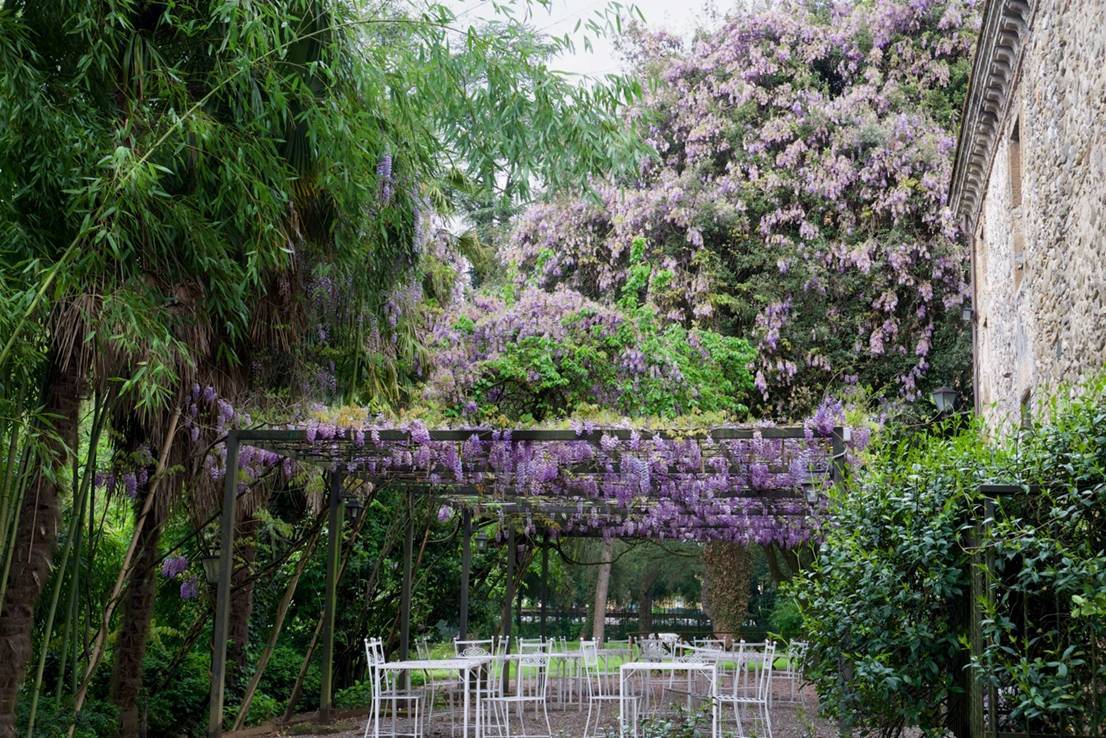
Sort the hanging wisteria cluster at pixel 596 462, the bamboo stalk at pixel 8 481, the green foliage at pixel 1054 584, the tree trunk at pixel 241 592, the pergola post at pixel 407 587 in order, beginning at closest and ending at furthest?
the green foliage at pixel 1054 584 → the bamboo stalk at pixel 8 481 → the hanging wisteria cluster at pixel 596 462 → the tree trunk at pixel 241 592 → the pergola post at pixel 407 587

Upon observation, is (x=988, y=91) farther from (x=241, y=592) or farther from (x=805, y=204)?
(x=241, y=592)

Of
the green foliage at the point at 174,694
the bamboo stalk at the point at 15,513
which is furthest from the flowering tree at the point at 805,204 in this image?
the bamboo stalk at the point at 15,513

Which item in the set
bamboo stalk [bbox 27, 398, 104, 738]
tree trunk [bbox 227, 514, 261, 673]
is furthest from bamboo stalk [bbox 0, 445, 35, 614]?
tree trunk [bbox 227, 514, 261, 673]

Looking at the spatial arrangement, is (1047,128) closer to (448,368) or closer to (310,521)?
(448,368)

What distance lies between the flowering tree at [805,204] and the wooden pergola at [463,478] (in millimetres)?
3988

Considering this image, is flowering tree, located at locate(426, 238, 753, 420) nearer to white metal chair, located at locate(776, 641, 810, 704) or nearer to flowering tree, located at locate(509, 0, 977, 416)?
white metal chair, located at locate(776, 641, 810, 704)

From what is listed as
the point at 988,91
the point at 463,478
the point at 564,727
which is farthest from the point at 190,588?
the point at 988,91

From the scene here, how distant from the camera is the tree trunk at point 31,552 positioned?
18.8ft

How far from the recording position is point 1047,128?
681cm

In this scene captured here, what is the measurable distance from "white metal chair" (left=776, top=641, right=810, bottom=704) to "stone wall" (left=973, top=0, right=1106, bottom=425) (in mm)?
1586

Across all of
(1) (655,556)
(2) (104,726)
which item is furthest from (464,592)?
(1) (655,556)

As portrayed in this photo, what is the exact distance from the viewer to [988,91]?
8656mm

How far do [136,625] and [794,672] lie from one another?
5.78 meters

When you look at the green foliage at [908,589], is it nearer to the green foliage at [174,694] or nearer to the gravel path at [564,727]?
the gravel path at [564,727]
